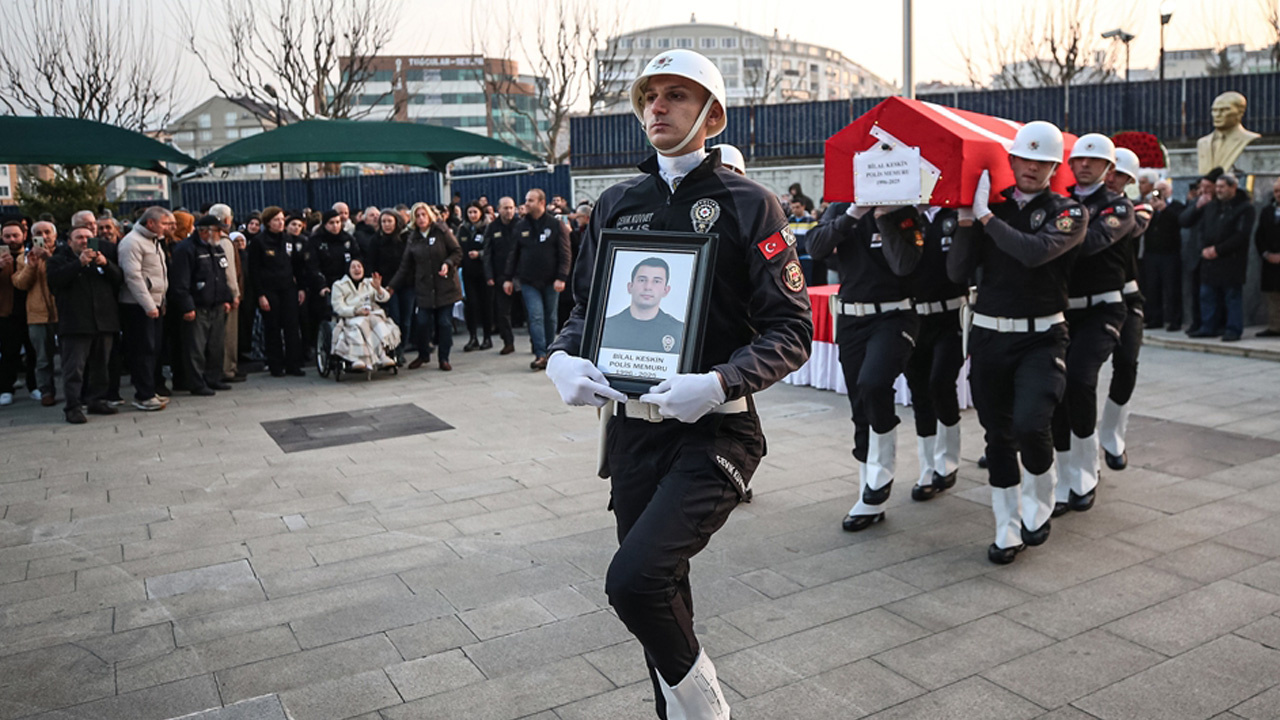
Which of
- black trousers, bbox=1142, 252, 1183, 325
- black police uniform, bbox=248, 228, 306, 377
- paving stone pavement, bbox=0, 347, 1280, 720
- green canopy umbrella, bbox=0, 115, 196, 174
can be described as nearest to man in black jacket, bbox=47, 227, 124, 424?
paving stone pavement, bbox=0, 347, 1280, 720

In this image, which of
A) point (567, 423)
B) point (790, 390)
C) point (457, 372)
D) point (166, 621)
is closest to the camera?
point (166, 621)

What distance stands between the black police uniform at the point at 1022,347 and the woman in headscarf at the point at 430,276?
8080mm

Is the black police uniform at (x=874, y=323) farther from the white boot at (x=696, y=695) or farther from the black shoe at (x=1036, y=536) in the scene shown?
the white boot at (x=696, y=695)

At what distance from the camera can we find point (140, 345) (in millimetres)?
10227

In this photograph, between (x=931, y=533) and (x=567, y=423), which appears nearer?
(x=931, y=533)

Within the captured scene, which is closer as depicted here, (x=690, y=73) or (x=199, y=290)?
(x=690, y=73)

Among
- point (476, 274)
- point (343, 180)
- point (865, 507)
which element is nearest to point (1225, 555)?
point (865, 507)

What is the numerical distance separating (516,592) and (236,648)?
4.06 ft

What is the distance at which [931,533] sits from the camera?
5695mm

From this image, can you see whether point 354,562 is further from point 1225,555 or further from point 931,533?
point 1225,555

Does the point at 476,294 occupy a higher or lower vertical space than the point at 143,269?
lower

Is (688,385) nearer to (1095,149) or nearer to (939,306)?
(939,306)

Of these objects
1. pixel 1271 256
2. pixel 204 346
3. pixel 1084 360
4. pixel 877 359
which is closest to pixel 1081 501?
pixel 1084 360

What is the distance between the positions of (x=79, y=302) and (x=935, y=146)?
801cm
